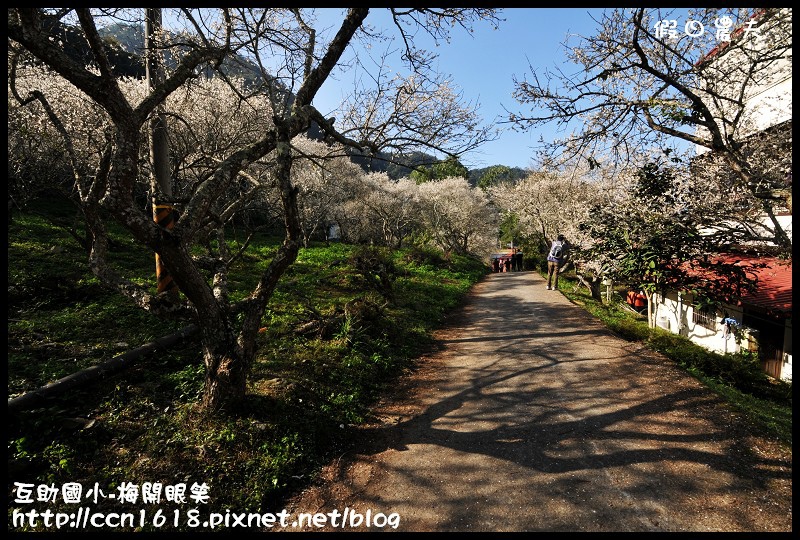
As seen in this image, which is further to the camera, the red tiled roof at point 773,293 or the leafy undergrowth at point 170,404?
the red tiled roof at point 773,293

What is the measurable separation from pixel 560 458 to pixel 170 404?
15.0ft

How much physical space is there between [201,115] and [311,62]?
9421 millimetres

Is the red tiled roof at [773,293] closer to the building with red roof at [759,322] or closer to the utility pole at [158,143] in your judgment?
the building with red roof at [759,322]

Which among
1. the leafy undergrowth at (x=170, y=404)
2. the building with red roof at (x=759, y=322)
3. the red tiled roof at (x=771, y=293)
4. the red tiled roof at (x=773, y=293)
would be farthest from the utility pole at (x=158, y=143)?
the red tiled roof at (x=773, y=293)

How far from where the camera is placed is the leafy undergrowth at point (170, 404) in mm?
3320

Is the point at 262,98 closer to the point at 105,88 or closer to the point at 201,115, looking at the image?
the point at 201,115

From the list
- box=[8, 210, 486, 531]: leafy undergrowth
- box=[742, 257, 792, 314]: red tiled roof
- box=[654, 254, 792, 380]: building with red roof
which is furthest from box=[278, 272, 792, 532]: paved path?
box=[742, 257, 792, 314]: red tiled roof

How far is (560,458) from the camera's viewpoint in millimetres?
3939

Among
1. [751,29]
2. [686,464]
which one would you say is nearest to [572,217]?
[751,29]

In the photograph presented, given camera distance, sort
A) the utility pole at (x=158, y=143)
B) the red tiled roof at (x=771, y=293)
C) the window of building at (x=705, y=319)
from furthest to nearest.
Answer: the window of building at (x=705, y=319) < the red tiled roof at (x=771, y=293) < the utility pole at (x=158, y=143)

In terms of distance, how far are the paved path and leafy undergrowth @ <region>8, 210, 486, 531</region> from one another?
1.74 ft

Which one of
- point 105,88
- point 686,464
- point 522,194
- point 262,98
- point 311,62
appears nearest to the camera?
point 105,88

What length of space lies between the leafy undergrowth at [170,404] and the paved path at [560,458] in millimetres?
531
